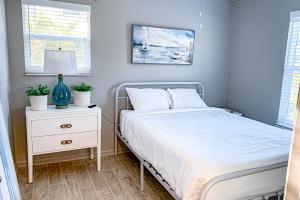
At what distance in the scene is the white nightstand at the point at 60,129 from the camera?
2410 mm

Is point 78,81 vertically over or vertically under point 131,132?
over

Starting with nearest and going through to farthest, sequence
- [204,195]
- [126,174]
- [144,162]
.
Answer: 1. [204,195]
2. [144,162]
3. [126,174]

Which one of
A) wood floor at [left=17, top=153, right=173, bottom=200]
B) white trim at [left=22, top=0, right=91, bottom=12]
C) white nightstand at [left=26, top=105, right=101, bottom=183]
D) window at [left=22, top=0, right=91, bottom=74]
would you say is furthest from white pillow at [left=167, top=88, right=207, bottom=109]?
white trim at [left=22, top=0, right=91, bottom=12]

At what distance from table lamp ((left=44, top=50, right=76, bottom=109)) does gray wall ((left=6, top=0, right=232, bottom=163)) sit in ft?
0.91

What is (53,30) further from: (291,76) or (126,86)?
(291,76)

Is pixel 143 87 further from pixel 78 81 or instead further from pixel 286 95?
pixel 286 95

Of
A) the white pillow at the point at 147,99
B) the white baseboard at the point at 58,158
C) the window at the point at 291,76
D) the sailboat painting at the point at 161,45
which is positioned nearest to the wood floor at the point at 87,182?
the white baseboard at the point at 58,158

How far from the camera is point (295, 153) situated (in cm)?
74

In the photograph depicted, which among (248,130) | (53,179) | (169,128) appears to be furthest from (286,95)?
(53,179)

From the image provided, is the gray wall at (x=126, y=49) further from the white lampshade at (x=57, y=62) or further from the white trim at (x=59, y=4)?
the white lampshade at (x=57, y=62)

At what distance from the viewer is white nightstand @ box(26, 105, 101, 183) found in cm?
241

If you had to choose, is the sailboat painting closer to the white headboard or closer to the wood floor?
the white headboard

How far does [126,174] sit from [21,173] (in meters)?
1.19

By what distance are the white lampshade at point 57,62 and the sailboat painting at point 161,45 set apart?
0.96m
